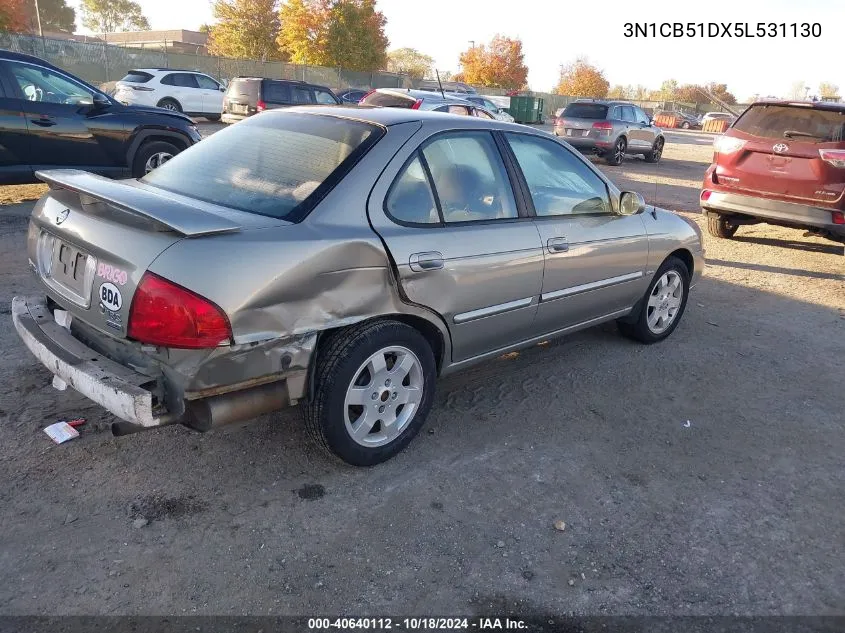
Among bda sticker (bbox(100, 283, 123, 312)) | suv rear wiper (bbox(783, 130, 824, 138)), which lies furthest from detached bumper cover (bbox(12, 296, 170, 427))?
suv rear wiper (bbox(783, 130, 824, 138))

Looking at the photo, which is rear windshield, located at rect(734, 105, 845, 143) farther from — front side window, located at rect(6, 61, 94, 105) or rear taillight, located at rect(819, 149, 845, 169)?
front side window, located at rect(6, 61, 94, 105)

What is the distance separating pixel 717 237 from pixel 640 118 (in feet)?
35.9

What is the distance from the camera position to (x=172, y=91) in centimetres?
2078

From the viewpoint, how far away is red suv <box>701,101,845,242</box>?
7582 millimetres

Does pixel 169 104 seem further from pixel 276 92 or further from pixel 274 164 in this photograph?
pixel 274 164

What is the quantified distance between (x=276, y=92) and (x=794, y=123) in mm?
12755

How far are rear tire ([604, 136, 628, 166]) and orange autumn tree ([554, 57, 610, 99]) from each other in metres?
58.9

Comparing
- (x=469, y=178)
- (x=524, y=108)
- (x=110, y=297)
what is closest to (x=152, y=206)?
(x=110, y=297)

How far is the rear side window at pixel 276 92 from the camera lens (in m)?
16.9

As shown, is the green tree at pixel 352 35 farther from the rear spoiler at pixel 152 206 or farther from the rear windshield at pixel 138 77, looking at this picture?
the rear spoiler at pixel 152 206

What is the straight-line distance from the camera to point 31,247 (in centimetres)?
338

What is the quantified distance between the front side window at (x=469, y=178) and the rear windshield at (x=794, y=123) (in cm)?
577

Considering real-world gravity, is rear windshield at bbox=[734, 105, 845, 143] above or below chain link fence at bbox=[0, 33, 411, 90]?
below

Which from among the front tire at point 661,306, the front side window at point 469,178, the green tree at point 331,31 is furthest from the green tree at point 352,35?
the front side window at point 469,178
